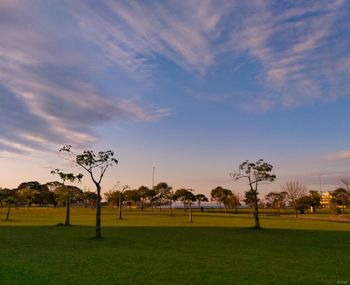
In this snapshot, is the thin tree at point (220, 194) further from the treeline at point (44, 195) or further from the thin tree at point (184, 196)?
the treeline at point (44, 195)

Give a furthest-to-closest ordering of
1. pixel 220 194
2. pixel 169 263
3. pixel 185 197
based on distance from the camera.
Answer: pixel 220 194 < pixel 185 197 < pixel 169 263

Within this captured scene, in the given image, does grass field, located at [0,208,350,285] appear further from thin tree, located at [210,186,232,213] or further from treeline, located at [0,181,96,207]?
thin tree, located at [210,186,232,213]

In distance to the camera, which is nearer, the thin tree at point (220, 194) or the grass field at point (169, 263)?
the grass field at point (169, 263)

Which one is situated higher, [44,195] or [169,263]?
[44,195]

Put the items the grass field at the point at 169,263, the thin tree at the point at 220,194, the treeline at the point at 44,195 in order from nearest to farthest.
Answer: the grass field at the point at 169,263
the treeline at the point at 44,195
the thin tree at the point at 220,194

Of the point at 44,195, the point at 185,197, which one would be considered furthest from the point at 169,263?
the point at 44,195

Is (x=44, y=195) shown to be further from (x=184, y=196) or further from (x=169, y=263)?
(x=169, y=263)

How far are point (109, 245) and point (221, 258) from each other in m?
8.05

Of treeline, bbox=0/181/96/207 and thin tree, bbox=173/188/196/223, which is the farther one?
thin tree, bbox=173/188/196/223

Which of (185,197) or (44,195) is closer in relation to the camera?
(185,197)

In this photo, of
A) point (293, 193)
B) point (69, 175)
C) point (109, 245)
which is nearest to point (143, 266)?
point (109, 245)

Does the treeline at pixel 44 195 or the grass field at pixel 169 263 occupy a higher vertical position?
the treeline at pixel 44 195

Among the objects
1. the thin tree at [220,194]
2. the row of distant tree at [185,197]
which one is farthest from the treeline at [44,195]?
the thin tree at [220,194]

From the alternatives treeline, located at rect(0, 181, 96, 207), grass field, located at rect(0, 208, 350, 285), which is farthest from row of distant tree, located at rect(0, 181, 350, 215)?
grass field, located at rect(0, 208, 350, 285)
